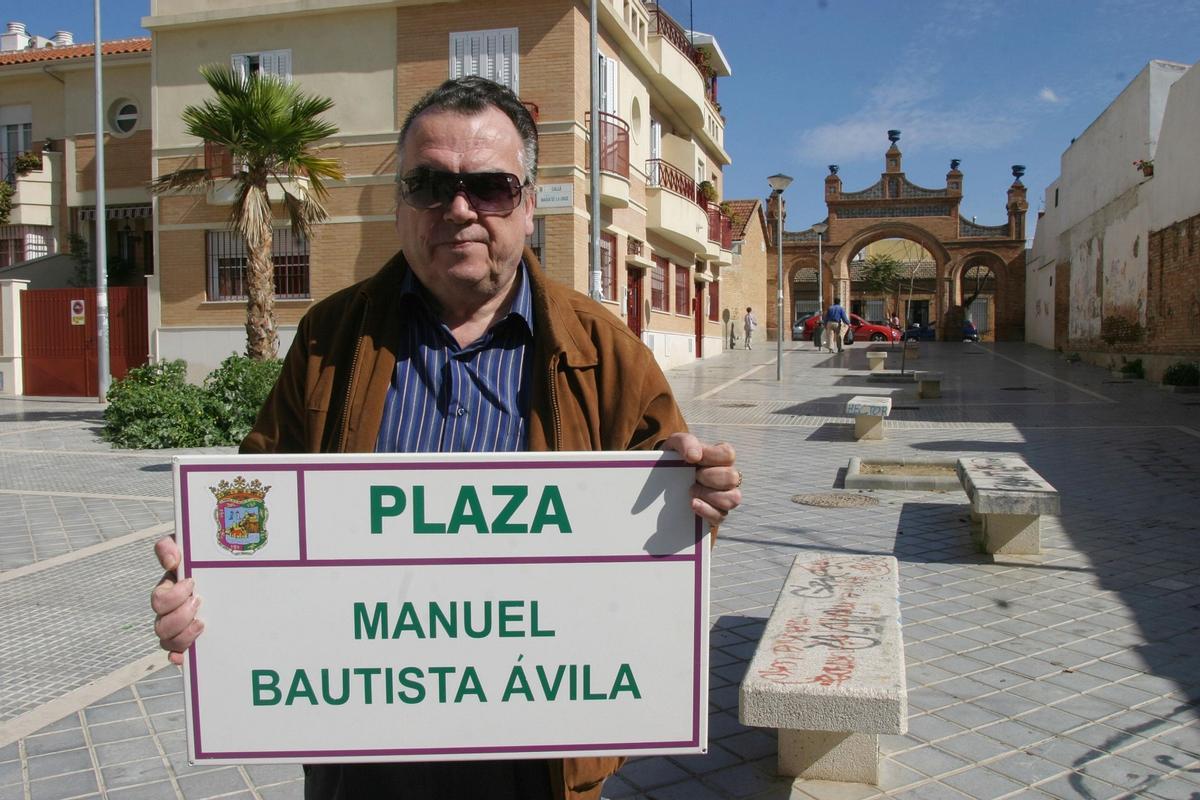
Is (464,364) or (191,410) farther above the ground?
(464,364)

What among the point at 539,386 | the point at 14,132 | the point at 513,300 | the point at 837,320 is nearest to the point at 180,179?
the point at 14,132

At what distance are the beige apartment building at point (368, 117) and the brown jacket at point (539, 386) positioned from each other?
18.0m

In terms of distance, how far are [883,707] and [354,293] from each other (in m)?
2.14

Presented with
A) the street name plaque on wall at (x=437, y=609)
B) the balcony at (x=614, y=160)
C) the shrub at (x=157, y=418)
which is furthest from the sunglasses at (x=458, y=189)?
the balcony at (x=614, y=160)

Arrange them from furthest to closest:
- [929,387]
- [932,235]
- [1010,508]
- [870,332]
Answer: [932,235] < [870,332] < [929,387] < [1010,508]

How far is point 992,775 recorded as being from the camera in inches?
134

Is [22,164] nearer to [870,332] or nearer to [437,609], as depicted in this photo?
[437,609]

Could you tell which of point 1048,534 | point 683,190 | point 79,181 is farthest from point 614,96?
point 1048,534

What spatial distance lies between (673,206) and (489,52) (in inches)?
294

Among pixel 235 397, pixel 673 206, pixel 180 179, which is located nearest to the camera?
pixel 235 397

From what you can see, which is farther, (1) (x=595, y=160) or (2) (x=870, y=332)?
(2) (x=870, y=332)

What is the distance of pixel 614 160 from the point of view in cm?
2122

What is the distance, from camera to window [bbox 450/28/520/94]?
2017cm

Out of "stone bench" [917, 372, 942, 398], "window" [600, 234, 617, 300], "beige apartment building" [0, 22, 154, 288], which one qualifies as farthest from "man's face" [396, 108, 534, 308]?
"beige apartment building" [0, 22, 154, 288]
